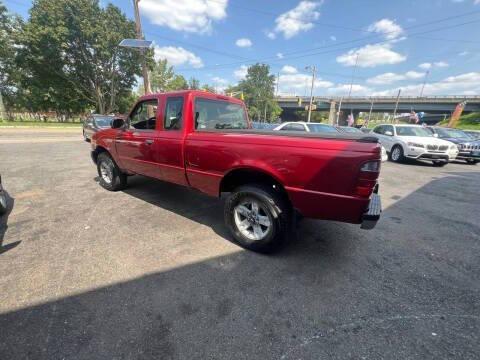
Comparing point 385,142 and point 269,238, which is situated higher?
point 385,142

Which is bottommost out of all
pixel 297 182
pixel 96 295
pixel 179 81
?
pixel 96 295

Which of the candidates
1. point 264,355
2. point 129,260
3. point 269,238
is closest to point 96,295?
point 129,260

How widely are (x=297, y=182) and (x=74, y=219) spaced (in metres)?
3.57

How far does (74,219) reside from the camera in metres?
3.83

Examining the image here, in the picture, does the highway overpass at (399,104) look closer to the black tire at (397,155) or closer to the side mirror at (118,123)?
the black tire at (397,155)

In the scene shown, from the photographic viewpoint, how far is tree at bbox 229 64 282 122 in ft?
241

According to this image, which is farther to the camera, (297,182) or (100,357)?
(297,182)

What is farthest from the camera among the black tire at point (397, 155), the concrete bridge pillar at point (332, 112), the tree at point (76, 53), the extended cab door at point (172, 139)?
the concrete bridge pillar at point (332, 112)

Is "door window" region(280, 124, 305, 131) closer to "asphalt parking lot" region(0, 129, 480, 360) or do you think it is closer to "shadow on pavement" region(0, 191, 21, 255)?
"asphalt parking lot" region(0, 129, 480, 360)

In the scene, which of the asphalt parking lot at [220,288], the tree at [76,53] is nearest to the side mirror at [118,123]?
the asphalt parking lot at [220,288]

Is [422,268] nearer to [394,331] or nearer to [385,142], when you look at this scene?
[394,331]

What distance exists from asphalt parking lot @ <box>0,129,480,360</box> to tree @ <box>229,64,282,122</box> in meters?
71.3

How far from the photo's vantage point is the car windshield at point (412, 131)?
414 inches

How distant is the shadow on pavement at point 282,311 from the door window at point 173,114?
2.08 m
